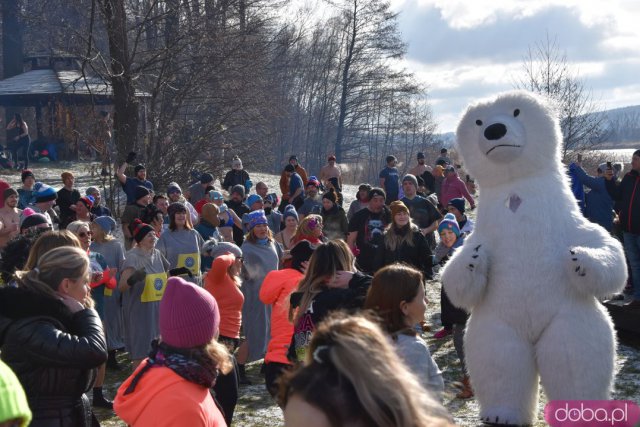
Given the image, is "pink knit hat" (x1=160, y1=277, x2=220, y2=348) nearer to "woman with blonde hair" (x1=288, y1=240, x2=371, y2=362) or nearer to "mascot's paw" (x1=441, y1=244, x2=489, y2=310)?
"woman with blonde hair" (x1=288, y1=240, x2=371, y2=362)

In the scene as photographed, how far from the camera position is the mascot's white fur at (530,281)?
564 centimetres

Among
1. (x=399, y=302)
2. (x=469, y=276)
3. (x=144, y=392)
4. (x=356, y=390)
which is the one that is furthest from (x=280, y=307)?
(x=356, y=390)

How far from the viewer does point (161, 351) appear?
3455 mm

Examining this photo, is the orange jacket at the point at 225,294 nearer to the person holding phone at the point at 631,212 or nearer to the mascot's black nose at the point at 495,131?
the mascot's black nose at the point at 495,131

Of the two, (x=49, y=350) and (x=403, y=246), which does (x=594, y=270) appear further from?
(x=403, y=246)

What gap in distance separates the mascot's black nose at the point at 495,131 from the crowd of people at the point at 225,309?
1129mm

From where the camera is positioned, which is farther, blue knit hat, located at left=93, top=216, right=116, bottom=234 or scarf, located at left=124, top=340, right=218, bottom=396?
blue knit hat, located at left=93, top=216, right=116, bottom=234

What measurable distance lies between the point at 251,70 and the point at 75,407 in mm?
18051

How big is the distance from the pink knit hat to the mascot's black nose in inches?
126


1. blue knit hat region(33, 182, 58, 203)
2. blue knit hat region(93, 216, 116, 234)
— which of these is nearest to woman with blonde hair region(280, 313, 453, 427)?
blue knit hat region(93, 216, 116, 234)

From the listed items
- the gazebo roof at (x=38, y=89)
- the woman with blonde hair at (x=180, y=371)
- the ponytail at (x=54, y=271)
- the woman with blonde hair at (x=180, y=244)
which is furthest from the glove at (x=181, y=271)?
the gazebo roof at (x=38, y=89)

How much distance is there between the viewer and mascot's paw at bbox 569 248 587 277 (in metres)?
5.57

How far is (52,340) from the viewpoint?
3941 millimetres

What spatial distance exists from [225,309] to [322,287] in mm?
2603
